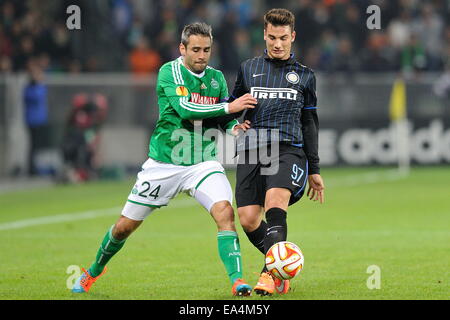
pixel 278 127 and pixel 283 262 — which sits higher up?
pixel 278 127

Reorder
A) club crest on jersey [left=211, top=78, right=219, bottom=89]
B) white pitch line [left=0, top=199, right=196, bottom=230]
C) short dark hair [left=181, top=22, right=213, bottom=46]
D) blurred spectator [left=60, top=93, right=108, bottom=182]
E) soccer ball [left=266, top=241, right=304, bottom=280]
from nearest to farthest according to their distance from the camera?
soccer ball [left=266, top=241, right=304, bottom=280] → short dark hair [left=181, top=22, right=213, bottom=46] → club crest on jersey [left=211, top=78, right=219, bottom=89] → white pitch line [left=0, top=199, right=196, bottom=230] → blurred spectator [left=60, top=93, right=108, bottom=182]

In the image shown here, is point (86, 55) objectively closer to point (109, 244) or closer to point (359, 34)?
point (359, 34)

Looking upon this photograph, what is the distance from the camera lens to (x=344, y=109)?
940 inches

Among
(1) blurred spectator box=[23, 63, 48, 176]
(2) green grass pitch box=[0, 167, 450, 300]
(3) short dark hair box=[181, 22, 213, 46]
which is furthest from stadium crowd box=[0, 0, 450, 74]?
(3) short dark hair box=[181, 22, 213, 46]

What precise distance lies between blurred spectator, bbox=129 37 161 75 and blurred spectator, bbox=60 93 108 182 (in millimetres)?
2948

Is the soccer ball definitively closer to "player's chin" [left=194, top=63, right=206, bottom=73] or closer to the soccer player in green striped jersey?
the soccer player in green striped jersey

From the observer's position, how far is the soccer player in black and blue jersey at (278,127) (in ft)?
27.6

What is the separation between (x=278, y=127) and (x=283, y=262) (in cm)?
122

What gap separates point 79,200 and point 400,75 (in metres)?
9.83

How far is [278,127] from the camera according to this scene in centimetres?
850

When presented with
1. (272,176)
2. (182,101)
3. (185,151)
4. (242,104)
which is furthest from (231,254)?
(182,101)

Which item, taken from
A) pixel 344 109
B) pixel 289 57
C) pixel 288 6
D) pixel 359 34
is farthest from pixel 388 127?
pixel 289 57

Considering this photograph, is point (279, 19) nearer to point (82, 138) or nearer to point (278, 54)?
point (278, 54)

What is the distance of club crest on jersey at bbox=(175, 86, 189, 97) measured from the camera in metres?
8.38
